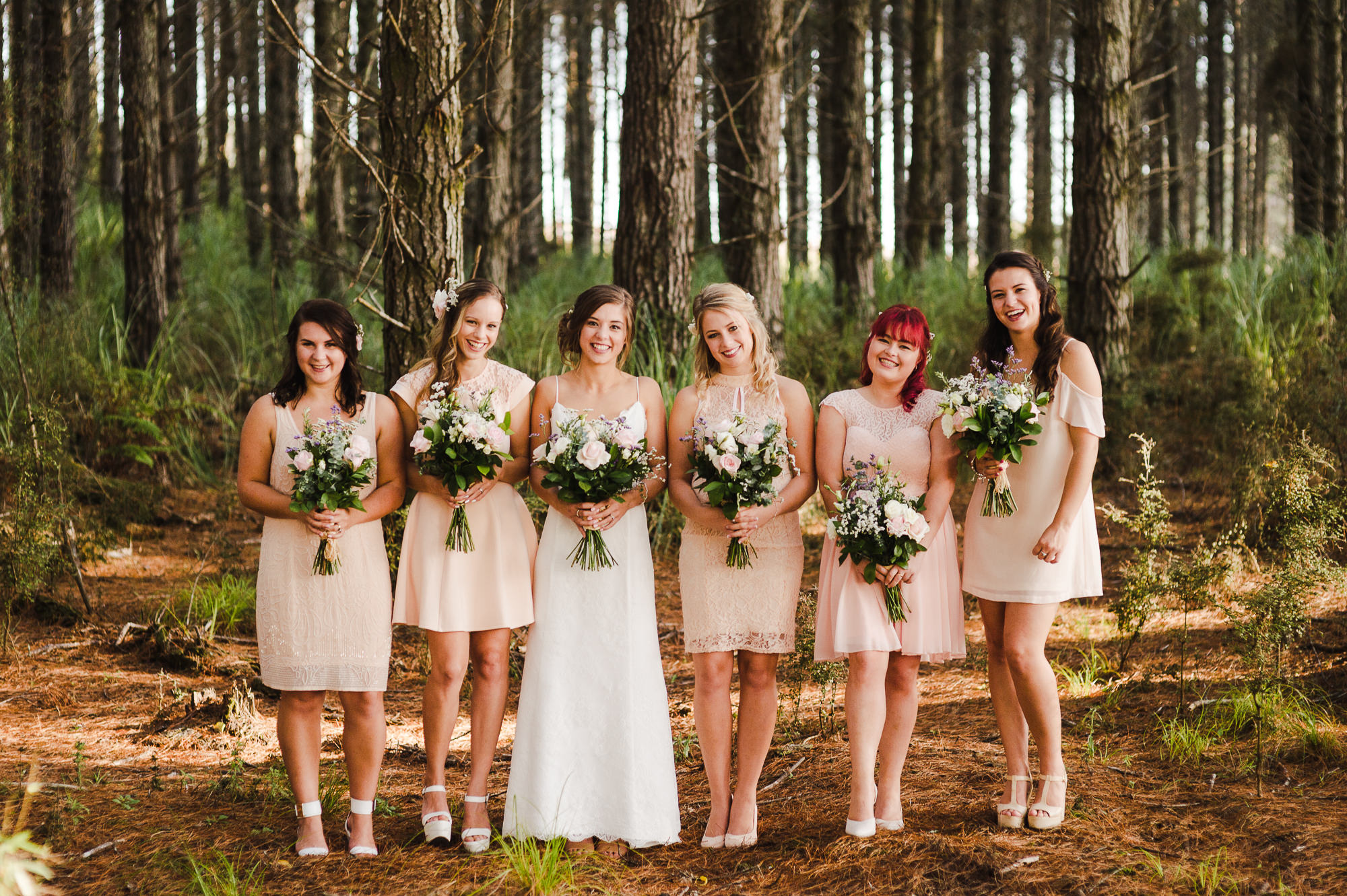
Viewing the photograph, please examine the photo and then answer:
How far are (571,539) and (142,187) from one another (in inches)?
319

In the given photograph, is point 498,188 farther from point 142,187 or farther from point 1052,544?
point 1052,544

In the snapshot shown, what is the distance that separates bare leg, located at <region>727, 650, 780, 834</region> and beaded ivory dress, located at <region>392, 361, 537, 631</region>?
90 cm

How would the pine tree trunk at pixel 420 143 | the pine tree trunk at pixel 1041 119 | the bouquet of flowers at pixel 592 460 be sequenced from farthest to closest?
the pine tree trunk at pixel 1041 119 → the pine tree trunk at pixel 420 143 → the bouquet of flowers at pixel 592 460

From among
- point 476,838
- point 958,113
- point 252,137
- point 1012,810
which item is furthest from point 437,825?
point 958,113

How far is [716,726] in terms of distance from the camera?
3992 millimetres

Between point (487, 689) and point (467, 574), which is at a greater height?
point (467, 574)

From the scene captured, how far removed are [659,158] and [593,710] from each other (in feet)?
15.6

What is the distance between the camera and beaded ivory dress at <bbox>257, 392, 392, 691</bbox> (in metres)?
3.80

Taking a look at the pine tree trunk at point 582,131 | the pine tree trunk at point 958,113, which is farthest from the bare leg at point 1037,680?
the pine tree trunk at point 582,131

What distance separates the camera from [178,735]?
505 cm

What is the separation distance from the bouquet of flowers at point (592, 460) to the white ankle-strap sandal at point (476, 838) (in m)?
1.23

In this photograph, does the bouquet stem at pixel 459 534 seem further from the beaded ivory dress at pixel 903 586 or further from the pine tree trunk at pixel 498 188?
the pine tree trunk at pixel 498 188

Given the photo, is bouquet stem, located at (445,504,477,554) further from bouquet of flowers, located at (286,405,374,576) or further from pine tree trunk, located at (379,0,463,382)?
pine tree trunk, located at (379,0,463,382)

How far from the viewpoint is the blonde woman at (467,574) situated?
12.8ft
